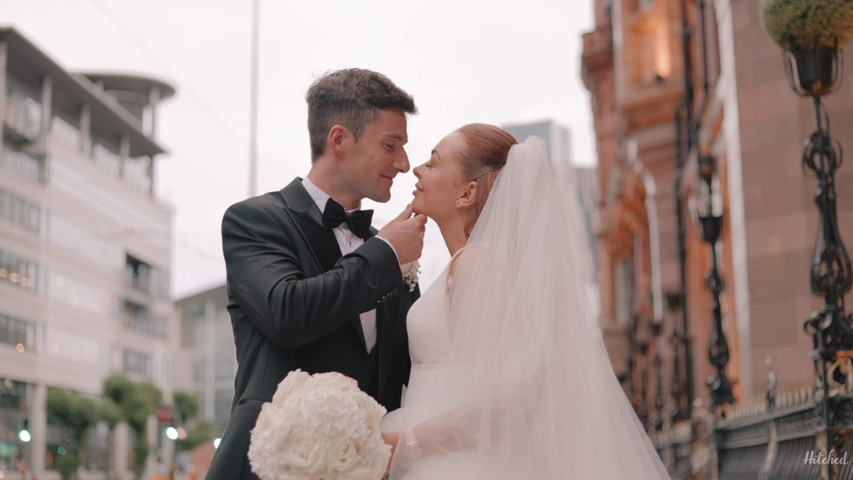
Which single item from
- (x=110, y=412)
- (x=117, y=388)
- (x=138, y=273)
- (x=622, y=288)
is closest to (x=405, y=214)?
(x=622, y=288)

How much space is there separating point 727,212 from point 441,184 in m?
17.1

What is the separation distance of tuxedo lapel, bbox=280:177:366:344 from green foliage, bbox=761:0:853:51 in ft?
16.6

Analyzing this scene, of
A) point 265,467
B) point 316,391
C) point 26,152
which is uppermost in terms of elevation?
point 26,152

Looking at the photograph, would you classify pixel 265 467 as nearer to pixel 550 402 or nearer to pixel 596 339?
pixel 550 402

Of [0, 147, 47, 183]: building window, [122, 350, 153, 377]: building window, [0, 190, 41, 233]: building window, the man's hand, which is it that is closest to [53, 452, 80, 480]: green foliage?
[0, 190, 41, 233]: building window

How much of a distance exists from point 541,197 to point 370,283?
1044 mm

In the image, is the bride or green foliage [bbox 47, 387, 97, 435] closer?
the bride

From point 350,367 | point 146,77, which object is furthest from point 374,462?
point 146,77

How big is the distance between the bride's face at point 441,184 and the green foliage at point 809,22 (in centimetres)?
447

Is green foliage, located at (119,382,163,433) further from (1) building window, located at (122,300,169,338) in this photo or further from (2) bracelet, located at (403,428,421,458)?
(2) bracelet, located at (403,428,421,458)

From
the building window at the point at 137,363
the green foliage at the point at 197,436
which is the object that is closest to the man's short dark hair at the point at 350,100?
the building window at the point at 137,363

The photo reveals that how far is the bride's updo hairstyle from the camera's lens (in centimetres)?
485

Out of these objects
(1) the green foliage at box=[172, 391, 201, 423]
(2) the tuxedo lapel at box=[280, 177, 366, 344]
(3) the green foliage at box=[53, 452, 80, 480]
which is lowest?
(3) the green foliage at box=[53, 452, 80, 480]

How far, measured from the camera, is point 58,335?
7681 centimetres
